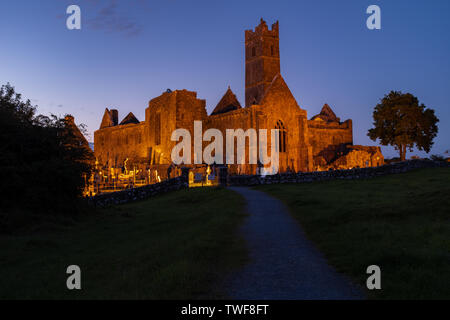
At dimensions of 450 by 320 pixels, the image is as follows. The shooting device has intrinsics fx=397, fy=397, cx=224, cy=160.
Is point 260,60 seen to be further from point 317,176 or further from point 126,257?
point 126,257

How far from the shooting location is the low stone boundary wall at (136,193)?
23231 millimetres

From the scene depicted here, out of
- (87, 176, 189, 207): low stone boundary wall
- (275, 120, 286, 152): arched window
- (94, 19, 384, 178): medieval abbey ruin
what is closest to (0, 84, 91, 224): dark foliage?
(87, 176, 189, 207): low stone boundary wall

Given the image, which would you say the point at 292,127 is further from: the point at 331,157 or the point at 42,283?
the point at 42,283

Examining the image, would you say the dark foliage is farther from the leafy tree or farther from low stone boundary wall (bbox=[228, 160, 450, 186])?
the leafy tree

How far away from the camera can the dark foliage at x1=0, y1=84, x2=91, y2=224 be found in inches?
636

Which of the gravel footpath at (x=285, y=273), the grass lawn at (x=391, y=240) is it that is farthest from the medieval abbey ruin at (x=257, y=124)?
the gravel footpath at (x=285, y=273)

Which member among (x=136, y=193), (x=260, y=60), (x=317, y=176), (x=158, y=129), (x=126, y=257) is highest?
(x=260, y=60)

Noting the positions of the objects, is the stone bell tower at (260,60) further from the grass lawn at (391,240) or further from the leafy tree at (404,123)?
the grass lawn at (391,240)

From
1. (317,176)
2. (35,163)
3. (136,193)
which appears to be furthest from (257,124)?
(35,163)

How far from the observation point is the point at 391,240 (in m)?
9.68

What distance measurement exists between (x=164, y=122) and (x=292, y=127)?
20164 mm

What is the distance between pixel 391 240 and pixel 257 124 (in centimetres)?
4537
